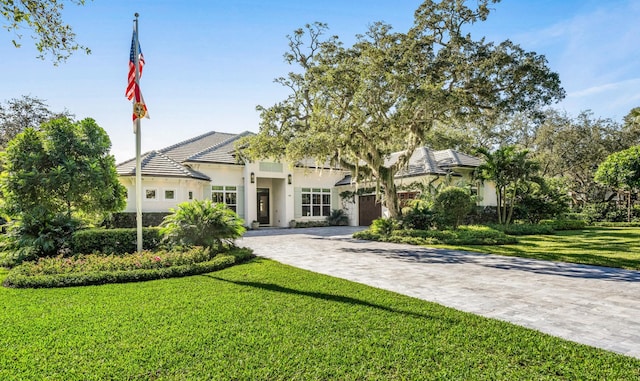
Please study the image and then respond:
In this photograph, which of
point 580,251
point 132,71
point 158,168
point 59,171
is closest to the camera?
point 132,71

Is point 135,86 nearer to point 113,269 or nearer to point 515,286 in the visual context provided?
point 113,269

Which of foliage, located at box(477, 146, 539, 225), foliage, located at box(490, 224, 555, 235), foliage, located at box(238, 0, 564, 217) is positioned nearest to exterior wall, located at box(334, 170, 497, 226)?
foliage, located at box(477, 146, 539, 225)

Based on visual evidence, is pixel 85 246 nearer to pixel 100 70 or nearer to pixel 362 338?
pixel 100 70

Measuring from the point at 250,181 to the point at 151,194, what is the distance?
576 centimetres

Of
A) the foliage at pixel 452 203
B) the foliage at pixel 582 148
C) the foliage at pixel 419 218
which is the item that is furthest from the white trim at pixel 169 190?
the foliage at pixel 582 148

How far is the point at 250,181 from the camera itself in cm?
2345

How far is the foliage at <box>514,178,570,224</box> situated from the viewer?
2070cm

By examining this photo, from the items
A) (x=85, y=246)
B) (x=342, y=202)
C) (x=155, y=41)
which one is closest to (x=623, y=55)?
(x=342, y=202)

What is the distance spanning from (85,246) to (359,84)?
32.6 ft

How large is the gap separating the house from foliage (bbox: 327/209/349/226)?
48 centimetres

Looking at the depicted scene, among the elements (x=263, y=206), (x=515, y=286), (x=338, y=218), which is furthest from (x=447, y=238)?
(x=263, y=206)

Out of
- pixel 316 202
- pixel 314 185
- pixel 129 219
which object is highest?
pixel 314 185

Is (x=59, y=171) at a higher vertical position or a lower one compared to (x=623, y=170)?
lower

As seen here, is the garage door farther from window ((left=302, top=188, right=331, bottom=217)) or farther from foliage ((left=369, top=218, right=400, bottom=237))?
foliage ((left=369, top=218, right=400, bottom=237))
